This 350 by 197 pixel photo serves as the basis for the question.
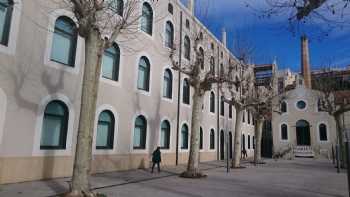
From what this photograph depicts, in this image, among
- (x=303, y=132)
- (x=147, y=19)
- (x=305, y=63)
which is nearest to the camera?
(x=147, y=19)

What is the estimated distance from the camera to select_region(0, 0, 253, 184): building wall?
34.3 feet

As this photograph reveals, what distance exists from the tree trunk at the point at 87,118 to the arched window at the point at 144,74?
8837mm

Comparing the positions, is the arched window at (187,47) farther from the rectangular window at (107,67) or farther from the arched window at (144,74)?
the rectangular window at (107,67)

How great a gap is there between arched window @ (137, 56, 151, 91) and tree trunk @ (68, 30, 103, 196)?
8.84 meters

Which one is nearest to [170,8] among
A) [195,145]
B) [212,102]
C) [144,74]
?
[144,74]

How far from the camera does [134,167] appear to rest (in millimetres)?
16688

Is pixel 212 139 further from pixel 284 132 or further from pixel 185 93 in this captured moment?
pixel 284 132

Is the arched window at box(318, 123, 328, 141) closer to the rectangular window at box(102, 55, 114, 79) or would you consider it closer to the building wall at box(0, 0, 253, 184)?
the building wall at box(0, 0, 253, 184)

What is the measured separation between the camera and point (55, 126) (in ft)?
40.4

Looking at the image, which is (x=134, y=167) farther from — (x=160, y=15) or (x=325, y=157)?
(x=325, y=157)

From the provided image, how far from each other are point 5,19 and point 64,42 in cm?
270

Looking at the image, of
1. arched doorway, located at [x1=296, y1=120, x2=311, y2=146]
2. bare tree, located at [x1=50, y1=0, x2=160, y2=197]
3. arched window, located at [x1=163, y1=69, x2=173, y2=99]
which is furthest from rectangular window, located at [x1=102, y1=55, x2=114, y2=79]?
arched doorway, located at [x1=296, y1=120, x2=311, y2=146]

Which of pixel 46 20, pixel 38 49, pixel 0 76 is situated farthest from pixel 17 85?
pixel 46 20

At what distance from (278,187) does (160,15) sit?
13.3m
